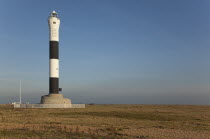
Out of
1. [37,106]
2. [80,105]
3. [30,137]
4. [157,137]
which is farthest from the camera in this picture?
[80,105]

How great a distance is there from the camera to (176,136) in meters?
18.8

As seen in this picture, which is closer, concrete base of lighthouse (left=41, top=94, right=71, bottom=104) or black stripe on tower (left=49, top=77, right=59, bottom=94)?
concrete base of lighthouse (left=41, top=94, right=71, bottom=104)

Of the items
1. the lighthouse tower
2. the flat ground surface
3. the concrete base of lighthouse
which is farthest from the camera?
the lighthouse tower

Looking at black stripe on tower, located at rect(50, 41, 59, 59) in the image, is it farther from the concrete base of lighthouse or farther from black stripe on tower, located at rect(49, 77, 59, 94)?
the concrete base of lighthouse

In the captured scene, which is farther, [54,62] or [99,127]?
[54,62]

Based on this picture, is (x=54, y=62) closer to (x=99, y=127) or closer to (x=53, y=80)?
(x=53, y=80)

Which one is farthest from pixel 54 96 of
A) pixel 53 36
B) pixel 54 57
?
pixel 53 36

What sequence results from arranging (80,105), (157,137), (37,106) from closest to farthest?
(157,137), (37,106), (80,105)

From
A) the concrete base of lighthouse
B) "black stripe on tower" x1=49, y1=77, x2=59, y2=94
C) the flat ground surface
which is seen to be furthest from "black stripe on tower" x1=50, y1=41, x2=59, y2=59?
the flat ground surface

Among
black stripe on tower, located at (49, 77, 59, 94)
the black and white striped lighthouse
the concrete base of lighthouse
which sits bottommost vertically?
the concrete base of lighthouse

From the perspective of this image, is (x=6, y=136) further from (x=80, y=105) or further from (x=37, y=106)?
(x=80, y=105)

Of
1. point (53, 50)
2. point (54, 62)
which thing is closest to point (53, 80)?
point (54, 62)

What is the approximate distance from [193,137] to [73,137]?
28.4 feet

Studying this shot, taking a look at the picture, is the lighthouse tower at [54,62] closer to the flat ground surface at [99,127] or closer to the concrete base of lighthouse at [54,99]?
the concrete base of lighthouse at [54,99]
